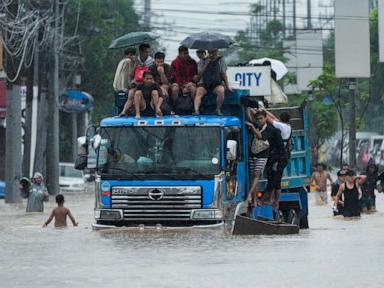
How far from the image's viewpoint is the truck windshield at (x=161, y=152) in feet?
70.5

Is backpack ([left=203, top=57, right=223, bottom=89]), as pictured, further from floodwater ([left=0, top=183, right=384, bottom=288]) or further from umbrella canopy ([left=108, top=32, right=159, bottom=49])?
floodwater ([left=0, top=183, right=384, bottom=288])

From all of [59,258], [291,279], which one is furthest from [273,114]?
[291,279]

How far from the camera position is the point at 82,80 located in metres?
69.7

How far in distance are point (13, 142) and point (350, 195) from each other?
51.9 ft

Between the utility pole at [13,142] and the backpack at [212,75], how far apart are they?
20392 millimetres

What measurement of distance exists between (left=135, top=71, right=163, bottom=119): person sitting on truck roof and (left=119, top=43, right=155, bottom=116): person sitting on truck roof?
17 cm

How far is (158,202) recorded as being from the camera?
2145cm

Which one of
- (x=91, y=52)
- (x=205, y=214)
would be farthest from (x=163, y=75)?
(x=91, y=52)

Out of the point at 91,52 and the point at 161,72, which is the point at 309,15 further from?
the point at 161,72

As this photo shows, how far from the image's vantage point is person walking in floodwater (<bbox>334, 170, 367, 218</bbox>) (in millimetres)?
29281

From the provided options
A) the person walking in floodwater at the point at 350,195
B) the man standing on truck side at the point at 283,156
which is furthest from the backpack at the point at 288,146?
the person walking in floodwater at the point at 350,195

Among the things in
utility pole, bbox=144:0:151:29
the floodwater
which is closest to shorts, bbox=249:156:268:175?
the floodwater

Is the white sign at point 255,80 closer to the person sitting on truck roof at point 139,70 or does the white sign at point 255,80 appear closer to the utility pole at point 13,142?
the person sitting on truck roof at point 139,70

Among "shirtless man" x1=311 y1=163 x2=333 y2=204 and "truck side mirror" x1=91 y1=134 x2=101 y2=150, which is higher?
"truck side mirror" x1=91 y1=134 x2=101 y2=150
